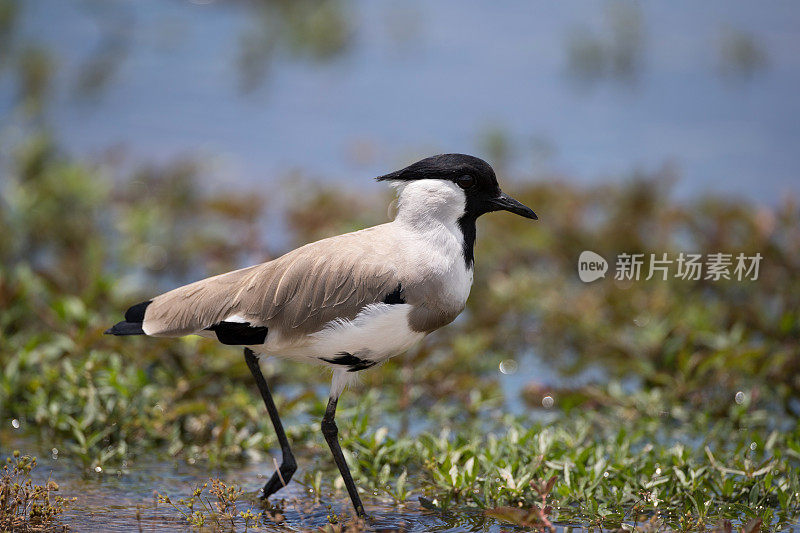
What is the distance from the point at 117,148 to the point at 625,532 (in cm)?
819

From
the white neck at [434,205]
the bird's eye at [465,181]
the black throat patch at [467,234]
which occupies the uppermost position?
the bird's eye at [465,181]

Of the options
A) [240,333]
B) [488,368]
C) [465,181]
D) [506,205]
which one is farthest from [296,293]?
[488,368]

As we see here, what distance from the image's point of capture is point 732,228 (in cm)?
763

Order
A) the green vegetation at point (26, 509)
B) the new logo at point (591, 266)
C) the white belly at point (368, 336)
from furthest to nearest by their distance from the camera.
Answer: the new logo at point (591, 266) → the white belly at point (368, 336) → the green vegetation at point (26, 509)

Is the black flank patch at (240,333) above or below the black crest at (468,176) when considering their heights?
below

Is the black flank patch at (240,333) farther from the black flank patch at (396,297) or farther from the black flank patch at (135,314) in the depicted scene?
the black flank patch at (396,297)

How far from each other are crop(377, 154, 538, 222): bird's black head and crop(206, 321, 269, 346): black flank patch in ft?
2.64

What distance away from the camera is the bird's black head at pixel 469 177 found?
12.5 ft

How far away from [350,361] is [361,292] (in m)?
0.31

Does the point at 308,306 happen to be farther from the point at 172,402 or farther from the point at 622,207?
the point at 622,207

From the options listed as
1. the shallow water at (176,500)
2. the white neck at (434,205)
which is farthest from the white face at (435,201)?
the shallow water at (176,500)

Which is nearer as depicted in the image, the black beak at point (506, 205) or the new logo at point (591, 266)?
the black beak at point (506, 205)

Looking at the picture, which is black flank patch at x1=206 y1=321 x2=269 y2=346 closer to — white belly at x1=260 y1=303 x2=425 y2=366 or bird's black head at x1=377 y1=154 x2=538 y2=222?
white belly at x1=260 y1=303 x2=425 y2=366

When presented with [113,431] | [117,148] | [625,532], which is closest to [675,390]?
[625,532]
